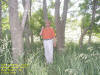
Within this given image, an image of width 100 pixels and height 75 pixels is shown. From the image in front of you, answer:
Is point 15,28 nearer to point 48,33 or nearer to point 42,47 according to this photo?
point 42,47

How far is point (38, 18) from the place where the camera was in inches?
404

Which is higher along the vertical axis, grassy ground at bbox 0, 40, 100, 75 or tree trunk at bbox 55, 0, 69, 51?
tree trunk at bbox 55, 0, 69, 51

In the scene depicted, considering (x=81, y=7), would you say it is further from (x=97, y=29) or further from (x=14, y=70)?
(x=14, y=70)

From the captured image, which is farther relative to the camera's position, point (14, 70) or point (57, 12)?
point (57, 12)

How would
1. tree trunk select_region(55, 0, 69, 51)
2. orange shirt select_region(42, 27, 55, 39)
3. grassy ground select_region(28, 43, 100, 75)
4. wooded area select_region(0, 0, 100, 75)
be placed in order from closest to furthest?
grassy ground select_region(28, 43, 100, 75)
wooded area select_region(0, 0, 100, 75)
orange shirt select_region(42, 27, 55, 39)
tree trunk select_region(55, 0, 69, 51)

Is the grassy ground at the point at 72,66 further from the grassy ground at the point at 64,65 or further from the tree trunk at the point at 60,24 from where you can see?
the tree trunk at the point at 60,24

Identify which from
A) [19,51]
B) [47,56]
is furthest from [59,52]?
[19,51]

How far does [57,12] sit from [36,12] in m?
5.20

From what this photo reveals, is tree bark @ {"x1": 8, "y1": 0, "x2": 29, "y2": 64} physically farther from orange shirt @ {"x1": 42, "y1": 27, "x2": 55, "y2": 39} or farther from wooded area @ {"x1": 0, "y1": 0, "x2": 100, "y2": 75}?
orange shirt @ {"x1": 42, "y1": 27, "x2": 55, "y2": 39}

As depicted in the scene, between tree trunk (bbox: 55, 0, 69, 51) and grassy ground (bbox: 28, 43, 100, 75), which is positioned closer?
grassy ground (bbox: 28, 43, 100, 75)

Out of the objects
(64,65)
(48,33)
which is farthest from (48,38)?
(64,65)

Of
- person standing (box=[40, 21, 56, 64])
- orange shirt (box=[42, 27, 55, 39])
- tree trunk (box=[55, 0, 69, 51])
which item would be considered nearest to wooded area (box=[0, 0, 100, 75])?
tree trunk (box=[55, 0, 69, 51])

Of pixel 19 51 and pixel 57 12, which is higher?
pixel 57 12

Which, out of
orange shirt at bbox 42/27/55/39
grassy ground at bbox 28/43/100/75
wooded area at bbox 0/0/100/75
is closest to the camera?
grassy ground at bbox 28/43/100/75
